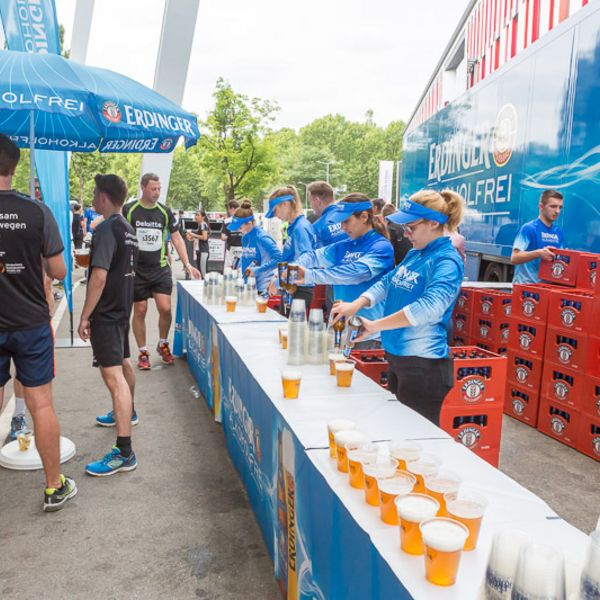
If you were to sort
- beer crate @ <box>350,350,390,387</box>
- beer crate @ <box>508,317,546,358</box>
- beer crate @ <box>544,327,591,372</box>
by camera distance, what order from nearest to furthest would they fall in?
1. beer crate @ <box>350,350,390,387</box>
2. beer crate @ <box>544,327,591,372</box>
3. beer crate @ <box>508,317,546,358</box>

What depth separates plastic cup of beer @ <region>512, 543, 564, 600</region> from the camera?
3.61 feet

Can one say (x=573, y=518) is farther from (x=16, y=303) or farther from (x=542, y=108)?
(x=542, y=108)

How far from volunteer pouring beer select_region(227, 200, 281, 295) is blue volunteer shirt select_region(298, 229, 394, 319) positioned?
7.05 feet

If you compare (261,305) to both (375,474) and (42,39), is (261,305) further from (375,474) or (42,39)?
(42,39)

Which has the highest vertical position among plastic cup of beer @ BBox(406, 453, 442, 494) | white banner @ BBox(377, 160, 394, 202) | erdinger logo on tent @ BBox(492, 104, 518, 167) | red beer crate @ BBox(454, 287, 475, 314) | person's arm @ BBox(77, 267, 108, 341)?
white banner @ BBox(377, 160, 394, 202)

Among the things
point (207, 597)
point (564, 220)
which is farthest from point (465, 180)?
point (207, 597)

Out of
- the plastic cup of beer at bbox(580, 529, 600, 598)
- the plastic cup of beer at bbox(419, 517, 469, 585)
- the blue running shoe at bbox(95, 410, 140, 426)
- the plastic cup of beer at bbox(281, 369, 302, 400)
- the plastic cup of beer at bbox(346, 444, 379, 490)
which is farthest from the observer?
the blue running shoe at bbox(95, 410, 140, 426)

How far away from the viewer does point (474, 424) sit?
3945 mm

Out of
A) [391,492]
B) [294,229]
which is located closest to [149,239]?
[294,229]

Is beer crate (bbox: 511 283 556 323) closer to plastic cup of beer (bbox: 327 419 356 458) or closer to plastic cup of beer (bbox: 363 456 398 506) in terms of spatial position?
plastic cup of beer (bbox: 327 419 356 458)

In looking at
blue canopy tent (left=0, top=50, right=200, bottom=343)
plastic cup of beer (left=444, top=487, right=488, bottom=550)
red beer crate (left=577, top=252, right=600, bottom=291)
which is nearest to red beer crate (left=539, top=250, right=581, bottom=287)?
red beer crate (left=577, top=252, right=600, bottom=291)

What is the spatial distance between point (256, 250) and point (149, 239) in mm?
1255

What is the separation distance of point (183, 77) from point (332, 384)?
32.7ft

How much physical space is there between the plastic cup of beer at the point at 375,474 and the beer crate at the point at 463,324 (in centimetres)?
513
